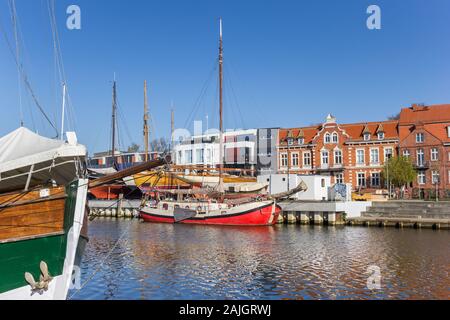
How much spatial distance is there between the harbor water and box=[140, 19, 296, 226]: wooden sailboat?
18.8 feet

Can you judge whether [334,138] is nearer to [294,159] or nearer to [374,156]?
[374,156]

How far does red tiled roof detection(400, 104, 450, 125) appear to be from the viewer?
213ft

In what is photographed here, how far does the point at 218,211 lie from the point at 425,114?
38.2 m

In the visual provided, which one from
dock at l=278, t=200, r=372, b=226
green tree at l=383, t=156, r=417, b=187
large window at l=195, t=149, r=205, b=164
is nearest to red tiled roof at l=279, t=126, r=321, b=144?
green tree at l=383, t=156, r=417, b=187

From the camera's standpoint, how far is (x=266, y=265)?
78.7 feet

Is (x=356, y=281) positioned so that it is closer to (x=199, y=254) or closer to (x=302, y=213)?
(x=199, y=254)

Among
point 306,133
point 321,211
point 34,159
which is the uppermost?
point 306,133

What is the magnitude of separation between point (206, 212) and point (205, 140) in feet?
159

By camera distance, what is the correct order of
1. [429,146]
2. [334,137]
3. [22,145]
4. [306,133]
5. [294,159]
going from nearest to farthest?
[22,145] < [429,146] < [334,137] < [294,159] < [306,133]

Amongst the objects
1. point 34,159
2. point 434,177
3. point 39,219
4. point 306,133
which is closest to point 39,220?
point 39,219

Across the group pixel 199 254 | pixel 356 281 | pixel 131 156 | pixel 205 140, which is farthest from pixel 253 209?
pixel 131 156

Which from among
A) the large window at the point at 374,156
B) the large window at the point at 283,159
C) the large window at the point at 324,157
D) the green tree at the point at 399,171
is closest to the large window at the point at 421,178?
the green tree at the point at 399,171

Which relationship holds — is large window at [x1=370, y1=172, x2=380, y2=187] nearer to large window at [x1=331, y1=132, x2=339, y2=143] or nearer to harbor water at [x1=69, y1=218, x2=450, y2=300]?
large window at [x1=331, y1=132, x2=339, y2=143]

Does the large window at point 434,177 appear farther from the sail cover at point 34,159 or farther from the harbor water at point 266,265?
the sail cover at point 34,159
